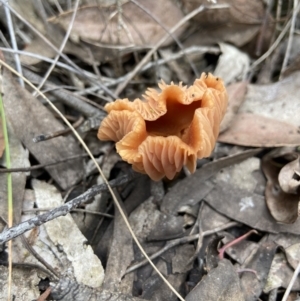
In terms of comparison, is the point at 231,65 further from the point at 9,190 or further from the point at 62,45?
the point at 9,190

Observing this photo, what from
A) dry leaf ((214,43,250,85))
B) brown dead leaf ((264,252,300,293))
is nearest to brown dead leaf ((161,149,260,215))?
brown dead leaf ((264,252,300,293))

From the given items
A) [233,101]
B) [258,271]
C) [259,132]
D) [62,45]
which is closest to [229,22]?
[233,101]

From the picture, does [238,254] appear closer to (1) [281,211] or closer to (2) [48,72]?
(1) [281,211]

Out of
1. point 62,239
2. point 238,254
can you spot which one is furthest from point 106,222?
point 238,254

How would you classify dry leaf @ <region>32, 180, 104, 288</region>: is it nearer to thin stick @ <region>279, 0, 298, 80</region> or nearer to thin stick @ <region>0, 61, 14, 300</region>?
thin stick @ <region>0, 61, 14, 300</region>

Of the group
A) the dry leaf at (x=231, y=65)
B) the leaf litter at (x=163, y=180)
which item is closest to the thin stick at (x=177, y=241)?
the leaf litter at (x=163, y=180)

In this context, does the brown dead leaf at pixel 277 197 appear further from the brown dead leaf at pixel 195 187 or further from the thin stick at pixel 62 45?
the thin stick at pixel 62 45
